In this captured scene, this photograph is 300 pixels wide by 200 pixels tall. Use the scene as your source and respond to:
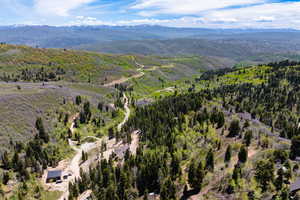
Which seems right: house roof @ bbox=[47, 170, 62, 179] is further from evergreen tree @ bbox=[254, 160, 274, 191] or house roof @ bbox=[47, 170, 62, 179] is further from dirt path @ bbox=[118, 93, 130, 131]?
evergreen tree @ bbox=[254, 160, 274, 191]

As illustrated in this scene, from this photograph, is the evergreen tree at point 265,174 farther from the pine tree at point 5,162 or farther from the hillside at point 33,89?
the hillside at point 33,89

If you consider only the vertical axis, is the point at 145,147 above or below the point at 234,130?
below

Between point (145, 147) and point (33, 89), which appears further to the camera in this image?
point (33, 89)

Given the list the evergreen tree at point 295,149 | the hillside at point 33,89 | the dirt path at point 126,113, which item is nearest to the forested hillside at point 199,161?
the evergreen tree at point 295,149

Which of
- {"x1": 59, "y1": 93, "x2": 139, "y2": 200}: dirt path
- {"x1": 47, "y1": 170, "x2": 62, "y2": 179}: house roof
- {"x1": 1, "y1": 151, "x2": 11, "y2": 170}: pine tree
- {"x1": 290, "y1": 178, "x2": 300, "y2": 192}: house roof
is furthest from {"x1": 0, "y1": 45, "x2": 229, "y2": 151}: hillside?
{"x1": 290, "y1": 178, "x2": 300, "y2": 192}: house roof

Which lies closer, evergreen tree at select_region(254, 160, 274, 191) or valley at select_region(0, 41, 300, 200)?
evergreen tree at select_region(254, 160, 274, 191)

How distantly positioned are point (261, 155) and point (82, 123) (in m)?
81.0

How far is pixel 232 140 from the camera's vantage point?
2815 inches

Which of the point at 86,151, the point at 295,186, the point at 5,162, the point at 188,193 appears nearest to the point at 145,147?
the point at 86,151

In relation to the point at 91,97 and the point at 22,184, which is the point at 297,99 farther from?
the point at 22,184

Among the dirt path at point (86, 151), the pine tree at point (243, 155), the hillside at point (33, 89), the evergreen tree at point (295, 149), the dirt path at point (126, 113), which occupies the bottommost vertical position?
the dirt path at point (86, 151)

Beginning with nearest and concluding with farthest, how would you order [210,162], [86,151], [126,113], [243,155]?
1. [243,155]
2. [210,162]
3. [86,151]
4. [126,113]

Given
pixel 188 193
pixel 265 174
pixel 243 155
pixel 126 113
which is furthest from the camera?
pixel 126 113

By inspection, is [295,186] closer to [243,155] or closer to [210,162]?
[243,155]
